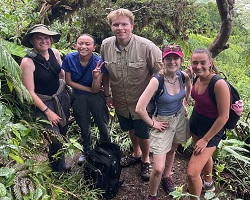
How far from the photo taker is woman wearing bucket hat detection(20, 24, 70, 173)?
9.76 feet

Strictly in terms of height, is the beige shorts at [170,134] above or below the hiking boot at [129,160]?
above

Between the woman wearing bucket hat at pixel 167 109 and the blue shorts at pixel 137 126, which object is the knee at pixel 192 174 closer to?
the woman wearing bucket hat at pixel 167 109

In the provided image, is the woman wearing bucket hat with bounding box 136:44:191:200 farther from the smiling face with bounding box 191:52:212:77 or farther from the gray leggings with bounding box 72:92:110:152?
the gray leggings with bounding box 72:92:110:152

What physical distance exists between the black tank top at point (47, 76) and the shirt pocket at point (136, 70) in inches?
29.6

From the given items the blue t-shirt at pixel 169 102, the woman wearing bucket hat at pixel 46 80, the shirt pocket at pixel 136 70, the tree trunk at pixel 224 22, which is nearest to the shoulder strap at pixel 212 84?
the blue t-shirt at pixel 169 102

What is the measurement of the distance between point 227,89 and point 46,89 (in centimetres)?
176

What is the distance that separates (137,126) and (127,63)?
0.77 m

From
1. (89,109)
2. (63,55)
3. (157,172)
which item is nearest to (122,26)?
(89,109)

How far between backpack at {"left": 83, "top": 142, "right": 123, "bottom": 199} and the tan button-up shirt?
0.53 meters

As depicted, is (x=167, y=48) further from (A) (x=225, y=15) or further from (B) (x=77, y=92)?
(A) (x=225, y=15)

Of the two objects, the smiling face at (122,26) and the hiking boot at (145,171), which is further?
the hiking boot at (145,171)

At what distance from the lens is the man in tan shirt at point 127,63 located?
10.3 feet

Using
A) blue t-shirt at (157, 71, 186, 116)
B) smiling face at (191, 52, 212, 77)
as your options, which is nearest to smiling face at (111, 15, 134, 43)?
blue t-shirt at (157, 71, 186, 116)

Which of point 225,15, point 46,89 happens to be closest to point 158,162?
point 46,89
